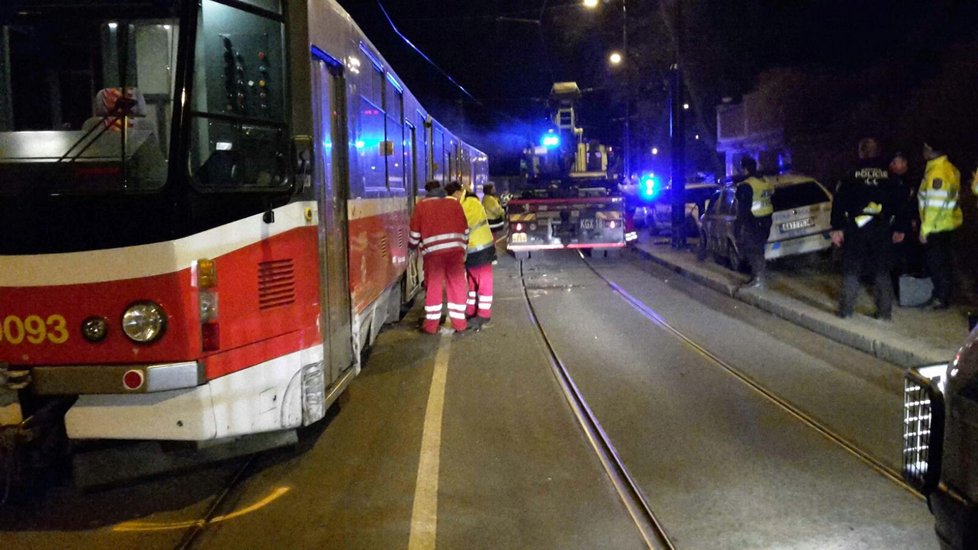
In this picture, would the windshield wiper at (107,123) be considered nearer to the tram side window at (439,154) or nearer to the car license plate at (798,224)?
the tram side window at (439,154)

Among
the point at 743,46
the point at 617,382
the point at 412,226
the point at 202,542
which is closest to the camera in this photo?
the point at 202,542

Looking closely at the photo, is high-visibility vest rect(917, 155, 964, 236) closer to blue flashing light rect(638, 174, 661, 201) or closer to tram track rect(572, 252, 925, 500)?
tram track rect(572, 252, 925, 500)

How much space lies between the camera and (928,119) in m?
13.3

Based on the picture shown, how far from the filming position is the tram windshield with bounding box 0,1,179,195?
4668 mm

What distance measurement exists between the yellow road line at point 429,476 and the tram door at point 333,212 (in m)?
0.82

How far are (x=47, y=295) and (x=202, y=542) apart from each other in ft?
5.05

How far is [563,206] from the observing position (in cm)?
1944

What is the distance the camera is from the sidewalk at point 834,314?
344 inches

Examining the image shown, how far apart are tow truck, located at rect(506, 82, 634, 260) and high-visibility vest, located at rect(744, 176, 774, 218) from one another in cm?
645

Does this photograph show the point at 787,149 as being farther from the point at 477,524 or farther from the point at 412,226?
the point at 477,524

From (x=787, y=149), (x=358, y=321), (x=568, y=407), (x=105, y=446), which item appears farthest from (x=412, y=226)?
(x=787, y=149)

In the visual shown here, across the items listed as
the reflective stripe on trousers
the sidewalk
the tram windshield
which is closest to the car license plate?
the sidewalk

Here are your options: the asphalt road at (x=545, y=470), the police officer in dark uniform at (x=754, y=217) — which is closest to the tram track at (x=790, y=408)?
the asphalt road at (x=545, y=470)

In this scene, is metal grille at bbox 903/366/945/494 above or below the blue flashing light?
below
